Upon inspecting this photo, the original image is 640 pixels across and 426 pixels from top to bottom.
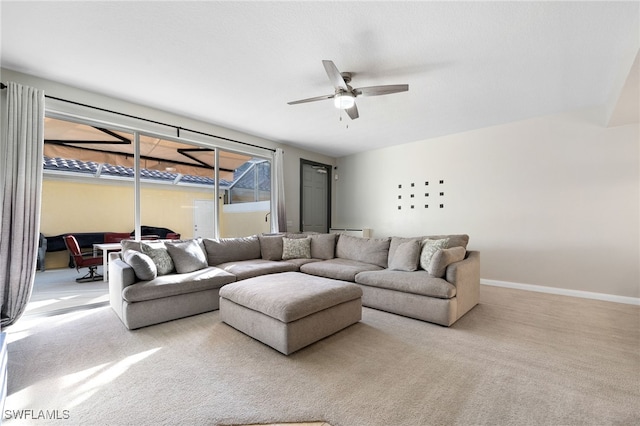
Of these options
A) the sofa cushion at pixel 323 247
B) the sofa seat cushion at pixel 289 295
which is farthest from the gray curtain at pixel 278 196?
the sofa seat cushion at pixel 289 295

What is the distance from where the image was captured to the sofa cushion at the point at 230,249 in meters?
4.00

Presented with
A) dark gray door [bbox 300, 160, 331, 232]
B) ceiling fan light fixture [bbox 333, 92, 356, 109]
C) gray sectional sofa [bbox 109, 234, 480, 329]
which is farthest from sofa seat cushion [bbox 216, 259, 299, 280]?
ceiling fan light fixture [bbox 333, 92, 356, 109]

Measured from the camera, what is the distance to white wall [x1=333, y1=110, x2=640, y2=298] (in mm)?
3666

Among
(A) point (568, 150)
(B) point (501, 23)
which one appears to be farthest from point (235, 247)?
(A) point (568, 150)

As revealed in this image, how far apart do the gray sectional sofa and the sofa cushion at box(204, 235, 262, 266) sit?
0.01m

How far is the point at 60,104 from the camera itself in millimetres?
3184

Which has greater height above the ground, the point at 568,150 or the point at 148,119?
the point at 148,119

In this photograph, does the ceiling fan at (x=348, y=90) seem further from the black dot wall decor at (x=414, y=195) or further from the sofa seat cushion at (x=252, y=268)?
the black dot wall decor at (x=414, y=195)

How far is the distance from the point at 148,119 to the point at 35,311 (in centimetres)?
267

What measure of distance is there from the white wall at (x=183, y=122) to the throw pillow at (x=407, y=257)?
288cm

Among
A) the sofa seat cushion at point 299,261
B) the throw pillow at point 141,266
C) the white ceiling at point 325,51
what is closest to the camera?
the white ceiling at point 325,51

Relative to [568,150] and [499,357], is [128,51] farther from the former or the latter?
[568,150]

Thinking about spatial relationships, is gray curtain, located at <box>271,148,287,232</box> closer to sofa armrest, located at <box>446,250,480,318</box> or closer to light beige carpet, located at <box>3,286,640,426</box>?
light beige carpet, located at <box>3,286,640,426</box>

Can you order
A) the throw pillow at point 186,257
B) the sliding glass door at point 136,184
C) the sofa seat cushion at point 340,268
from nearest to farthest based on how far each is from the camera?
the throw pillow at point 186,257 → the sliding glass door at point 136,184 → the sofa seat cushion at point 340,268
